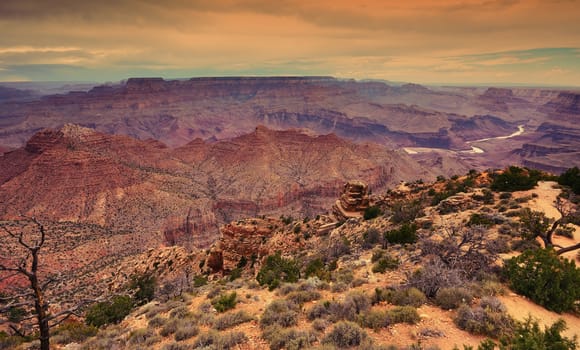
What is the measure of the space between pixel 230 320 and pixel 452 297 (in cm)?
757

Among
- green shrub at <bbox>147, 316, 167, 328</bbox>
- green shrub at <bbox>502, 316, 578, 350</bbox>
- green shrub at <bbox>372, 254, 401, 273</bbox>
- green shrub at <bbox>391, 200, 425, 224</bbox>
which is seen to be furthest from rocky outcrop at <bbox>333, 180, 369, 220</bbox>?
green shrub at <bbox>502, 316, 578, 350</bbox>

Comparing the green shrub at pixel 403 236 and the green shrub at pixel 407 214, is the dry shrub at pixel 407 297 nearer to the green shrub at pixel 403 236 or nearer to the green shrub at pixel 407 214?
the green shrub at pixel 403 236

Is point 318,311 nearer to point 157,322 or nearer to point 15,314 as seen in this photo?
point 157,322

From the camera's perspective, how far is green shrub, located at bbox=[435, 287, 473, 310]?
9602 mm

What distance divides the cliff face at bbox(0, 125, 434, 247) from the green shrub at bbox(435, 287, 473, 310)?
197ft

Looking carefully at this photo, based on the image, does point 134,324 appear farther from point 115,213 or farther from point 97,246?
point 115,213

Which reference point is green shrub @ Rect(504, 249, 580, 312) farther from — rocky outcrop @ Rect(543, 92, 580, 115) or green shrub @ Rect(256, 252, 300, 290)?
rocky outcrop @ Rect(543, 92, 580, 115)

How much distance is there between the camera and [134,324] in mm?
13820

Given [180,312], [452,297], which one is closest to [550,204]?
[452,297]

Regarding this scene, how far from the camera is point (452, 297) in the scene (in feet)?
31.7

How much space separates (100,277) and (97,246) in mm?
13823

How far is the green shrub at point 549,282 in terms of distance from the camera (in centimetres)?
960

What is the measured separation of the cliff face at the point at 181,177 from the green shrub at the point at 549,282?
61.3 meters

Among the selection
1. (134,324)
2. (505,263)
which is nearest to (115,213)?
(134,324)
